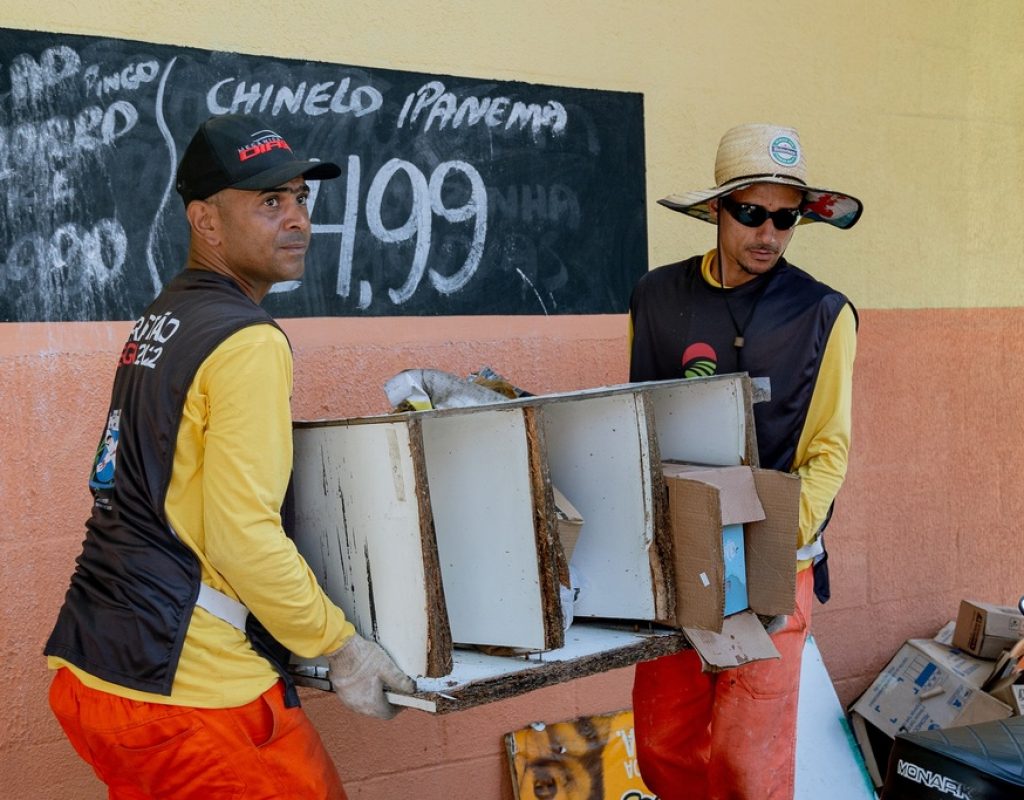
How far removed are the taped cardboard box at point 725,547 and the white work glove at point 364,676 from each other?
2.20 feet

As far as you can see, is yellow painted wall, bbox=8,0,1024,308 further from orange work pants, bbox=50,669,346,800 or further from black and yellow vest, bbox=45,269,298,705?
orange work pants, bbox=50,669,346,800

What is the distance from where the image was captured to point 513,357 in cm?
388

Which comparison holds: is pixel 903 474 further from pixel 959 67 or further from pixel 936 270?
pixel 959 67

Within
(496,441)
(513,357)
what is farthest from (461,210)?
(496,441)

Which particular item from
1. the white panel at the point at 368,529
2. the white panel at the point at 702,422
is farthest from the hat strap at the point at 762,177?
the white panel at the point at 368,529

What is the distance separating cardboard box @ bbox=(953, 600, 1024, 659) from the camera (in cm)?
450

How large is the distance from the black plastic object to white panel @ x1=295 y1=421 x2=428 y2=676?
3.05 ft

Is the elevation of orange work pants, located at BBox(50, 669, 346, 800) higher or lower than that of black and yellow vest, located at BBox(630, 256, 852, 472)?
lower

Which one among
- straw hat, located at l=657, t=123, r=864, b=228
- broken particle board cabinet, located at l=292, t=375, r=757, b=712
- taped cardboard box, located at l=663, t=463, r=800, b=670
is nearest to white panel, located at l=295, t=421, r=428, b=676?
broken particle board cabinet, located at l=292, t=375, r=757, b=712

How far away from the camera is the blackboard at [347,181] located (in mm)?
3189

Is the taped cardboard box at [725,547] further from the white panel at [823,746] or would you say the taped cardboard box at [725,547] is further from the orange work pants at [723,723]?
the white panel at [823,746]

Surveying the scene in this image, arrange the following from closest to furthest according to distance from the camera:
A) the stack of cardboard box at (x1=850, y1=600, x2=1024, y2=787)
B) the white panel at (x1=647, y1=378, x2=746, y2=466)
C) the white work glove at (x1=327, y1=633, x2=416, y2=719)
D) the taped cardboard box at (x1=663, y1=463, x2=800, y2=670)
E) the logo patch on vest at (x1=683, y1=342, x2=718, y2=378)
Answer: the white work glove at (x1=327, y1=633, x2=416, y2=719)
the taped cardboard box at (x1=663, y1=463, x2=800, y2=670)
the white panel at (x1=647, y1=378, x2=746, y2=466)
the logo patch on vest at (x1=683, y1=342, x2=718, y2=378)
the stack of cardboard box at (x1=850, y1=600, x2=1024, y2=787)

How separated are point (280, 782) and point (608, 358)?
2100 millimetres

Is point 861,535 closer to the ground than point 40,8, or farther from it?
closer to the ground
